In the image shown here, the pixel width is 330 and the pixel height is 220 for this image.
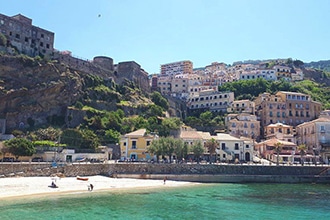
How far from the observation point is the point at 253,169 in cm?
4884

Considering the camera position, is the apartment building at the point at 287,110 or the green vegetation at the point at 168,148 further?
the apartment building at the point at 287,110

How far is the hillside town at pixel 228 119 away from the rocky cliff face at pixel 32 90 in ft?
12.2

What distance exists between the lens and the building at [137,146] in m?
54.4

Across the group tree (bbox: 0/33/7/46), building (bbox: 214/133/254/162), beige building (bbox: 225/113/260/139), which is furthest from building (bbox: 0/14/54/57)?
beige building (bbox: 225/113/260/139)

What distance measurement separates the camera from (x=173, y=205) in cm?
2855

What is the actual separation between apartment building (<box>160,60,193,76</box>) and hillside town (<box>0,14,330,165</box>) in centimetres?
4188

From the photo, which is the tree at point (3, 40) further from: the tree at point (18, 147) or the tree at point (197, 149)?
the tree at point (197, 149)

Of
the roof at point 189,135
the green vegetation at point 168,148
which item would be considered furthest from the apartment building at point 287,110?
the green vegetation at point 168,148

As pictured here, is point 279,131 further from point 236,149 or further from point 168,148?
point 168,148

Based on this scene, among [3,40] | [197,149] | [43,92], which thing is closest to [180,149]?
[197,149]

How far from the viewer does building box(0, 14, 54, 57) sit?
71250 mm

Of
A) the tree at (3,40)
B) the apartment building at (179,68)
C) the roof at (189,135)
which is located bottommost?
the roof at (189,135)

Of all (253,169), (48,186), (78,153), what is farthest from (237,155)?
(48,186)

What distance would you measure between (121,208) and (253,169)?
28.1m
